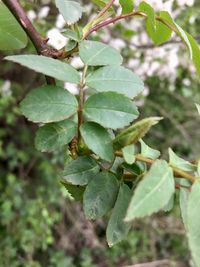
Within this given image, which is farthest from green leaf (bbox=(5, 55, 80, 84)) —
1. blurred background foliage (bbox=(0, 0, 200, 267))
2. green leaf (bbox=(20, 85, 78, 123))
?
blurred background foliage (bbox=(0, 0, 200, 267))

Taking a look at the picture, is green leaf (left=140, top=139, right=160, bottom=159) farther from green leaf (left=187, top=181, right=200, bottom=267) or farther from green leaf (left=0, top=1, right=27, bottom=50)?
green leaf (left=0, top=1, right=27, bottom=50)

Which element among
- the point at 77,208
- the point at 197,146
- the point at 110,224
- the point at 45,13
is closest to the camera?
the point at 110,224

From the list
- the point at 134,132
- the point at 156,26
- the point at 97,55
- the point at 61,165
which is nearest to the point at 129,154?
the point at 134,132

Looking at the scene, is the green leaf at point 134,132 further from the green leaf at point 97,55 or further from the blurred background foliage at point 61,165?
the blurred background foliage at point 61,165

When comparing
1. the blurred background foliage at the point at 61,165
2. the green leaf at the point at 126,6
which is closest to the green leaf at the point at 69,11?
the green leaf at the point at 126,6

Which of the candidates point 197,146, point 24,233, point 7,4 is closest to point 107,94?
point 7,4

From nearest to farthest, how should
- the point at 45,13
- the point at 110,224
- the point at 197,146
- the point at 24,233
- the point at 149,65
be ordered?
the point at 110,224
the point at 45,13
the point at 24,233
the point at 149,65
the point at 197,146

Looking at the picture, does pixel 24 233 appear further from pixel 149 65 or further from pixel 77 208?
pixel 149 65
